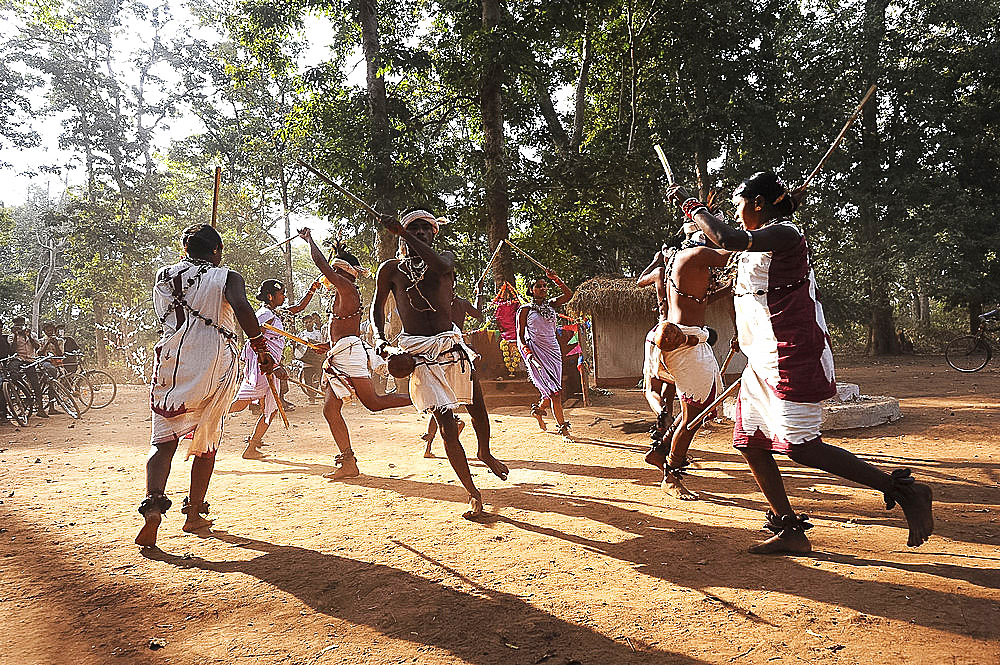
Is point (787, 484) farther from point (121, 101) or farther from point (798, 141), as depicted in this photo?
point (121, 101)

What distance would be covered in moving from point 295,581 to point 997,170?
21.9 metres

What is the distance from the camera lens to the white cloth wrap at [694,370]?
5.52 m

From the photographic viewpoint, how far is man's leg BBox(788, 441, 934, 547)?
336cm

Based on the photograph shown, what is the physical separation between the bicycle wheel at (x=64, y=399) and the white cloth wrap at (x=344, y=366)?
933 cm

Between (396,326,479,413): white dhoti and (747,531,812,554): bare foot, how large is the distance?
2317 millimetres

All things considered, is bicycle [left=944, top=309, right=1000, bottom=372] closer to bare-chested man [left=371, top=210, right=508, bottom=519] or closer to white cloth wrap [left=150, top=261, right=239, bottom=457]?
bare-chested man [left=371, top=210, right=508, bottom=519]

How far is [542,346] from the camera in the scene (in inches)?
364

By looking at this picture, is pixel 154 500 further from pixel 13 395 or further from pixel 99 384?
pixel 99 384

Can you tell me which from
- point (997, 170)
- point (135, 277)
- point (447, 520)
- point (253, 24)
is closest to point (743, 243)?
point (447, 520)

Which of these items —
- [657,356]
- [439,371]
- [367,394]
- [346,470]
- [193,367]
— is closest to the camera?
[193,367]

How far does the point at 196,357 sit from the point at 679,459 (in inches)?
145

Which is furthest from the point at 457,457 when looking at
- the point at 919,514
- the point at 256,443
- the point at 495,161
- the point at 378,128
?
the point at 378,128

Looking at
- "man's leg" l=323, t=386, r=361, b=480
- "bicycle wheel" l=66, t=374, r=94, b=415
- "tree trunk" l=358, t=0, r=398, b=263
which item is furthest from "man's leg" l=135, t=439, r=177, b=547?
"bicycle wheel" l=66, t=374, r=94, b=415

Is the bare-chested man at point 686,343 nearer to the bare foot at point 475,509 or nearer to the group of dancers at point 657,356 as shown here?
the group of dancers at point 657,356
